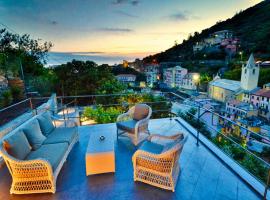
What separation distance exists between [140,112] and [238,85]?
2187 centimetres

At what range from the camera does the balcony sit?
210cm

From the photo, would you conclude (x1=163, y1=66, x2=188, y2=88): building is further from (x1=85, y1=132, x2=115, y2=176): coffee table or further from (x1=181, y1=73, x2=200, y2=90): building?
(x1=85, y1=132, x2=115, y2=176): coffee table

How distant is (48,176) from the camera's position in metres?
2.12

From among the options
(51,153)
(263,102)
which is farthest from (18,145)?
(263,102)

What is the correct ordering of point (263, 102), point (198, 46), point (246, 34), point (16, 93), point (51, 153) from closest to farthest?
point (51, 153) → point (16, 93) → point (263, 102) → point (246, 34) → point (198, 46)

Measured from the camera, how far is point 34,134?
8.89 feet

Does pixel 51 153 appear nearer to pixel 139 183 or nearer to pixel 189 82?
pixel 139 183

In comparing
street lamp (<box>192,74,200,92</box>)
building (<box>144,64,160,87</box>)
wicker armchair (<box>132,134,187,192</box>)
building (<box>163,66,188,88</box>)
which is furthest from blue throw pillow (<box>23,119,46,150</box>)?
building (<box>144,64,160,87</box>)

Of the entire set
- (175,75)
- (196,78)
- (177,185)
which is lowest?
(196,78)

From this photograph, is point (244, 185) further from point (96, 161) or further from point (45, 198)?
point (45, 198)

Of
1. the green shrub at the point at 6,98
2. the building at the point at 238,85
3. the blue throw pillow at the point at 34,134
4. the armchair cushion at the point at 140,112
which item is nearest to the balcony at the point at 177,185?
the blue throw pillow at the point at 34,134

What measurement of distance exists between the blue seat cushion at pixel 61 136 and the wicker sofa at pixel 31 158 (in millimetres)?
17

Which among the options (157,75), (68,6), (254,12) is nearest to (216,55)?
(254,12)

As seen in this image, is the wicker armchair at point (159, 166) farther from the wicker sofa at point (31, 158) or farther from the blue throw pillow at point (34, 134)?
the blue throw pillow at point (34, 134)
